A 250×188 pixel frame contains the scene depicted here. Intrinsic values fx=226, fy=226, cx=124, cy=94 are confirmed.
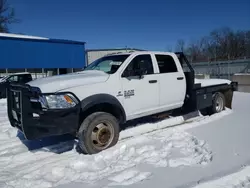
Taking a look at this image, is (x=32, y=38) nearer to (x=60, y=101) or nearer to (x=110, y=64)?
(x=110, y=64)

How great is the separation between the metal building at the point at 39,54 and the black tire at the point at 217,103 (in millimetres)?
21862

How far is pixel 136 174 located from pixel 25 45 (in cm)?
2459

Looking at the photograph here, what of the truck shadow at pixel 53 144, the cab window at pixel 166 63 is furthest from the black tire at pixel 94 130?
the cab window at pixel 166 63

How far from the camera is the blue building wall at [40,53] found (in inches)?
915

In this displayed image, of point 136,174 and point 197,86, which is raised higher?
point 197,86

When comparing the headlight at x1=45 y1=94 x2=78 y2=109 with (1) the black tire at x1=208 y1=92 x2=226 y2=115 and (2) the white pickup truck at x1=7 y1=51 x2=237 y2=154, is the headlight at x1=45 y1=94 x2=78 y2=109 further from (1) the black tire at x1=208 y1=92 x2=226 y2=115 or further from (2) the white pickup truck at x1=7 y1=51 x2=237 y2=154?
(1) the black tire at x1=208 y1=92 x2=226 y2=115

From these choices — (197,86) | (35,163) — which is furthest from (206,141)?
(35,163)

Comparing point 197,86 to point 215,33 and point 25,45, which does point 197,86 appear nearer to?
point 25,45

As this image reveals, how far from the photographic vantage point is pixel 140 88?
204 inches

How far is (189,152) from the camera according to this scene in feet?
14.2

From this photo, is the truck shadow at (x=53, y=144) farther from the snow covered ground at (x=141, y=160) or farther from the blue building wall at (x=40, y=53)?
the blue building wall at (x=40, y=53)

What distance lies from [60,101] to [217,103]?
18.6 ft

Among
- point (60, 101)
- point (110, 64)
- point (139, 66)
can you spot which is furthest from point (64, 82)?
point (139, 66)

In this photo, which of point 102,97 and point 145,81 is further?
point 145,81
